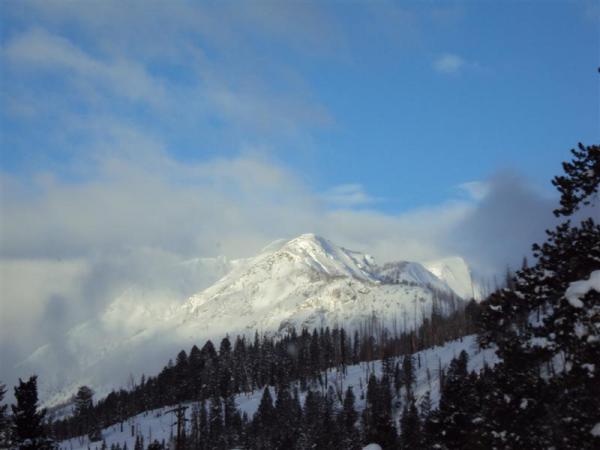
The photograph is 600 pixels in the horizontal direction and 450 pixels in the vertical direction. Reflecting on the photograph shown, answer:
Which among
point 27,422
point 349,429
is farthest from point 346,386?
point 27,422

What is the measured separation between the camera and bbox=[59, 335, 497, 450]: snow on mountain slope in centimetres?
13512

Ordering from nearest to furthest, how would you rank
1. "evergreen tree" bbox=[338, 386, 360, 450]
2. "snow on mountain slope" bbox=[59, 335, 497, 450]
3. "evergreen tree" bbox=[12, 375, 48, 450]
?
"evergreen tree" bbox=[12, 375, 48, 450]
"evergreen tree" bbox=[338, 386, 360, 450]
"snow on mountain slope" bbox=[59, 335, 497, 450]

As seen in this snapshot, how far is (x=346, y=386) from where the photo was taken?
14562 cm

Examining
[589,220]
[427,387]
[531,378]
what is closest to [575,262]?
[589,220]

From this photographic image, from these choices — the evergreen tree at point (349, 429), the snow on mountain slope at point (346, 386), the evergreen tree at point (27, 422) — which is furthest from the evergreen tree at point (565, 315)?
the snow on mountain slope at point (346, 386)

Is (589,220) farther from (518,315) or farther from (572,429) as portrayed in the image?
(572,429)

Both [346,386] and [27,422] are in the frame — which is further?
[346,386]

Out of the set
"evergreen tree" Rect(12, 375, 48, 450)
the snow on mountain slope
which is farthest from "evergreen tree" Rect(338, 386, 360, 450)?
"evergreen tree" Rect(12, 375, 48, 450)

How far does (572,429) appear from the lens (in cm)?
1429

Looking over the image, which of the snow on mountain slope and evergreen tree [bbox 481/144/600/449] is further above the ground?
evergreen tree [bbox 481/144/600/449]

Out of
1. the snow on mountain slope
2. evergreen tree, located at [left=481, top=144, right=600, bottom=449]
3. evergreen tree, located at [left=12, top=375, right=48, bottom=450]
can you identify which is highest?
evergreen tree, located at [left=481, top=144, right=600, bottom=449]

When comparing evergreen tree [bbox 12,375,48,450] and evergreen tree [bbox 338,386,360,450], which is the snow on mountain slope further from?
evergreen tree [bbox 12,375,48,450]

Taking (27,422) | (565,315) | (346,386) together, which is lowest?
(346,386)

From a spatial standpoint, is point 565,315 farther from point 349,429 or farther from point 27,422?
point 349,429
